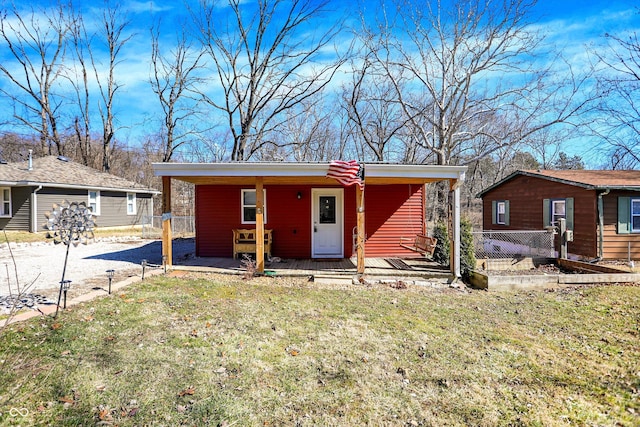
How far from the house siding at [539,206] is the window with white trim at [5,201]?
23.1 meters

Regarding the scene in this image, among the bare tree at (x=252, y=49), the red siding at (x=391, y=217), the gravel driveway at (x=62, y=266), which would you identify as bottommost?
the gravel driveway at (x=62, y=266)

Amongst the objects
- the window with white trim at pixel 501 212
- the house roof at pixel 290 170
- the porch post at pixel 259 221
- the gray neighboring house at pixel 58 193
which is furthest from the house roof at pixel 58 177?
the window with white trim at pixel 501 212

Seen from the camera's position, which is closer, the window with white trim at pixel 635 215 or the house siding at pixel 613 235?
the house siding at pixel 613 235

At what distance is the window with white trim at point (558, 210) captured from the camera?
11477 millimetres

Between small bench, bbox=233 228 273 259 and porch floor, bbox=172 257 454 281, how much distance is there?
1.21ft

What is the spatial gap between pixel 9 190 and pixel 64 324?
15970 mm

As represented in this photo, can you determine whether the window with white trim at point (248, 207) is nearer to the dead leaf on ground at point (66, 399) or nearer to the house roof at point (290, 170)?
the house roof at point (290, 170)

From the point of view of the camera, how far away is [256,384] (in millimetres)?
3281

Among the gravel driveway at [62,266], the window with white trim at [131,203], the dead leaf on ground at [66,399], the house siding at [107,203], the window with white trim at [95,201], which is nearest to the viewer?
the dead leaf on ground at [66,399]

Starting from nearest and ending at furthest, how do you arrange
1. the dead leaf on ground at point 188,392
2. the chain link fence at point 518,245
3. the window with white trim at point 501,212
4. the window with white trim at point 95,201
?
the dead leaf on ground at point 188,392
the chain link fence at point 518,245
the window with white trim at point 501,212
the window with white trim at point 95,201

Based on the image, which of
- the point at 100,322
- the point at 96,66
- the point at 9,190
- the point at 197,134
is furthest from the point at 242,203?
the point at 96,66

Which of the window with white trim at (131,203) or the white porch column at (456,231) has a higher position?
the window with white trim at (131,203)

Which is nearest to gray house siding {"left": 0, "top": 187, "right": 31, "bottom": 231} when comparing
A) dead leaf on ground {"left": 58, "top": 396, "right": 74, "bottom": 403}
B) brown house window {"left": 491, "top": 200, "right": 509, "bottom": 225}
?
dead leaf on ground {"left": 58, "top": 396, "right": 74, "bottom": 403}

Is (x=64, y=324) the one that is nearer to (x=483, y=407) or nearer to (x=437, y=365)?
(x=437, y=365)
